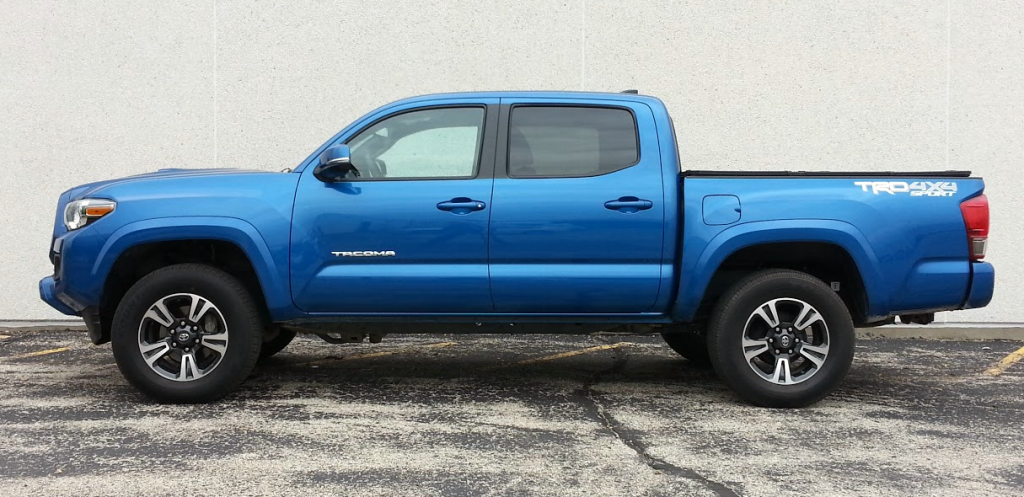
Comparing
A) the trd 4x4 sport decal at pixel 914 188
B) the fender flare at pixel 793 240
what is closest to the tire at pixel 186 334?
the fender flare at pixel 793 240

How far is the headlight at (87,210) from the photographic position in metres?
4.90

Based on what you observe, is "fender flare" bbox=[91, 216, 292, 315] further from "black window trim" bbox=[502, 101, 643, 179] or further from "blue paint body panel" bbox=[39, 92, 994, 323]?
"black window trim" bbox=[502, 101, 643, 179]

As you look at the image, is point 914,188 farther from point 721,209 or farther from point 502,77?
point 502,77

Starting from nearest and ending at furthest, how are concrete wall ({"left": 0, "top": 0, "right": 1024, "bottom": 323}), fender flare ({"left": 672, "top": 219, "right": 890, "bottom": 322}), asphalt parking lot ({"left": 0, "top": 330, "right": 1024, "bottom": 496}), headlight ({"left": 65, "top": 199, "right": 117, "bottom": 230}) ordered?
asphalt parking lot ({"left": 0, "top": 330, "right": 1024, "bottom": 496}) → fender flare ({"left": 672, "top": 219, "right": 890, "bottom": 322}) → headlight ({"left": 65, "top": 199, "right": 117, "bottom": 230}) → concrete wall ({"left": 0, "top": 0, "right": 1024, "bottom": 323})

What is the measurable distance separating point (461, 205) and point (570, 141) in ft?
2.60

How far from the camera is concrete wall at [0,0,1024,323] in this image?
27.5 feet

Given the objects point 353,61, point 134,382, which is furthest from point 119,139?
point 134,382

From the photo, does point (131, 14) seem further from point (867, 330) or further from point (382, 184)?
point (867, 330)

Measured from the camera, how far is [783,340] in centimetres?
487

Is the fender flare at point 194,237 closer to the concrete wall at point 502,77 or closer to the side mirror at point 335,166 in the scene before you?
the side mirror at point 335,166

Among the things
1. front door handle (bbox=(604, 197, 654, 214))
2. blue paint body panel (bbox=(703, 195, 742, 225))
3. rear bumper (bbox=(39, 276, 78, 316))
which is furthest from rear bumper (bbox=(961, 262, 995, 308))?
rear bumper (bbox=(39, 276, 78, 316))

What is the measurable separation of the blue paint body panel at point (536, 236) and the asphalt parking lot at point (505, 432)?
615mm

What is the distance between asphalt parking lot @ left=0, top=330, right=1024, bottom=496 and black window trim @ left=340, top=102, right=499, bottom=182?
1337 millimetres

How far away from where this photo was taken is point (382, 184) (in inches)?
195
